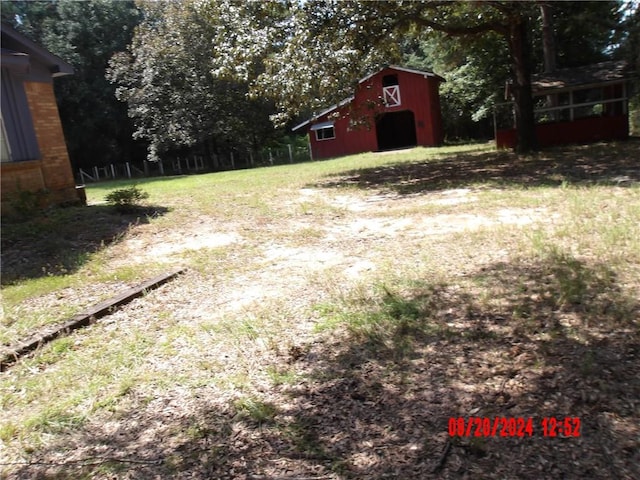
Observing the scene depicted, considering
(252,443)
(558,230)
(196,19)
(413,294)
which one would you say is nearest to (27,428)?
(252,443)

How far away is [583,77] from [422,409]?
2047 cm

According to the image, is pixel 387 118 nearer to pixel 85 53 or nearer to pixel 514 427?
pixel 85 53

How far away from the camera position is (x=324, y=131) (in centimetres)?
3197

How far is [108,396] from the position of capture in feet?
11.9

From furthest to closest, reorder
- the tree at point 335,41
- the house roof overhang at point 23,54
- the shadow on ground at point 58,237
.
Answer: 1. the tree at point 335,41
2. the house roof overhang at point 23,54
3. the shadow on ground at point 58,237

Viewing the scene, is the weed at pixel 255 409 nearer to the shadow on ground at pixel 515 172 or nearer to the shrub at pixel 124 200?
the shrub at pixel 124 200

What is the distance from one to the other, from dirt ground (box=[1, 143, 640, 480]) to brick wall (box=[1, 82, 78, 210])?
5.48 meters

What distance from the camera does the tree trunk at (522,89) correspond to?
16837 mm

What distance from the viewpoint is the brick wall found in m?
10.2

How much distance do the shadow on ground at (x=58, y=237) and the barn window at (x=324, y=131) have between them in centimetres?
2207

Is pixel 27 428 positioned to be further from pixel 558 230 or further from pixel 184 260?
pixel 558 230

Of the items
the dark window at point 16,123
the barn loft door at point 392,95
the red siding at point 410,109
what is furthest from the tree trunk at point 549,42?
the dark window at point 16,123

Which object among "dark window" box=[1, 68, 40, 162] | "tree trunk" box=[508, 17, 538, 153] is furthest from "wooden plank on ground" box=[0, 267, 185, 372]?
"tree trunk" box=[508, 17, 538, 153]

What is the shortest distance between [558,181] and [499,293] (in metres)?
7.08
